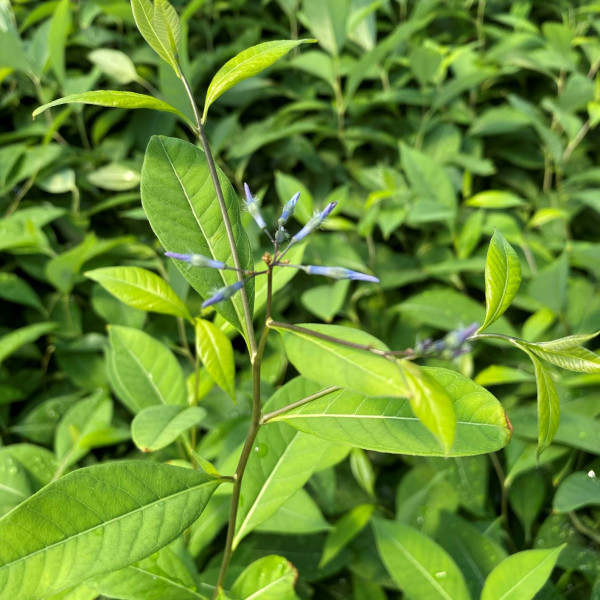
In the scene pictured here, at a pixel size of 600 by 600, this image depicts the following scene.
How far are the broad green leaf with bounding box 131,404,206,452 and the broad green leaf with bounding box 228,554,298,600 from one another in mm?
240

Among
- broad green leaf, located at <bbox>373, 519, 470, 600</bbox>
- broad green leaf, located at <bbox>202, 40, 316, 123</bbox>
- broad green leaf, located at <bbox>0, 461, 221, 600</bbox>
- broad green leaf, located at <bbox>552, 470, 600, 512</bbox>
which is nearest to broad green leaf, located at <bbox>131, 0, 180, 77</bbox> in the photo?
broad green leaf, located at <bbox>202, 40, 316, 123</bbox>

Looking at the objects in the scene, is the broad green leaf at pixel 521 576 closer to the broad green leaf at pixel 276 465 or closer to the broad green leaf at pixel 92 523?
the broad green leaf at pixel 276 465

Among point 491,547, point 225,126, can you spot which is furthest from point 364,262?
point 491,547

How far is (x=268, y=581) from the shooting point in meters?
0.88

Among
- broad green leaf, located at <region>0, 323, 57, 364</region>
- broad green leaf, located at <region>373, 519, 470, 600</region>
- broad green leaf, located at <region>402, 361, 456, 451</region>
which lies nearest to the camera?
broad green leaf, located at <region>402, 361, 456, 451</region>

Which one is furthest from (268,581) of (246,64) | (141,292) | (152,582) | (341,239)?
(341,239)

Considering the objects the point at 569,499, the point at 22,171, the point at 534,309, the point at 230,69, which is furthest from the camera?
the point at 22,171

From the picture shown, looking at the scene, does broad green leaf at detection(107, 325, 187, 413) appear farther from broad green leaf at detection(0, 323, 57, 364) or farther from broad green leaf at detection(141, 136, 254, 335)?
broad green leaf at detection(141, 136, 254, 335)

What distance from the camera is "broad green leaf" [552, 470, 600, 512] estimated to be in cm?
102

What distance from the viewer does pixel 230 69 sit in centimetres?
69

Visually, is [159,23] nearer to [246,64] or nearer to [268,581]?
[246,64]

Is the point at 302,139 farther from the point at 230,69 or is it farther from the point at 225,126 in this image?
the point at 230,69

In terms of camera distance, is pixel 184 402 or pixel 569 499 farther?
pixel 184 402

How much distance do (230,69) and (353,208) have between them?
102cm
